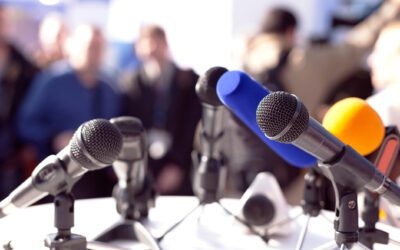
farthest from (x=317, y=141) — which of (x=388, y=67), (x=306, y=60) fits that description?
Result: (x=306, y=60)

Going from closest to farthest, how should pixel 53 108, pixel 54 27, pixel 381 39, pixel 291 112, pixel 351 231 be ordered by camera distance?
pixel 291 112, pixel 351 231, pixel 381 39, pixel 53 108, pixel 54 27

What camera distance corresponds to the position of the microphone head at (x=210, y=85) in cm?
131

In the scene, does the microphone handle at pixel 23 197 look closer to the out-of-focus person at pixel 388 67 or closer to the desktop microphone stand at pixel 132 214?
the desktop microphone stand at pixel 132 214

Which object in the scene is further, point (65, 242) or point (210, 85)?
point (210, 85)

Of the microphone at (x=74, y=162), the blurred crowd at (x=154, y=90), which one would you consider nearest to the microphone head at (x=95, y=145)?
the microphone at (x=74, y=162)

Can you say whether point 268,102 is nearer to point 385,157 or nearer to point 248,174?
point 385,157

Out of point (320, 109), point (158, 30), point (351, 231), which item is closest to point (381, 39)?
point (320, 109)

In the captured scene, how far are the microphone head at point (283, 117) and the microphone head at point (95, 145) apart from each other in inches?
11.3

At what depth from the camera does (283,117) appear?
3.01 ft

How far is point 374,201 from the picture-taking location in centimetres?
129

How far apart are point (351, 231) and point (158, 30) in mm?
2527

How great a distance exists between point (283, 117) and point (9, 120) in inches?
104

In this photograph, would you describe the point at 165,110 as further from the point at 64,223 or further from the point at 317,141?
the point at 317,141

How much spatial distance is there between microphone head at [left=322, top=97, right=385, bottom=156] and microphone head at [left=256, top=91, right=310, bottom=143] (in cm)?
22
